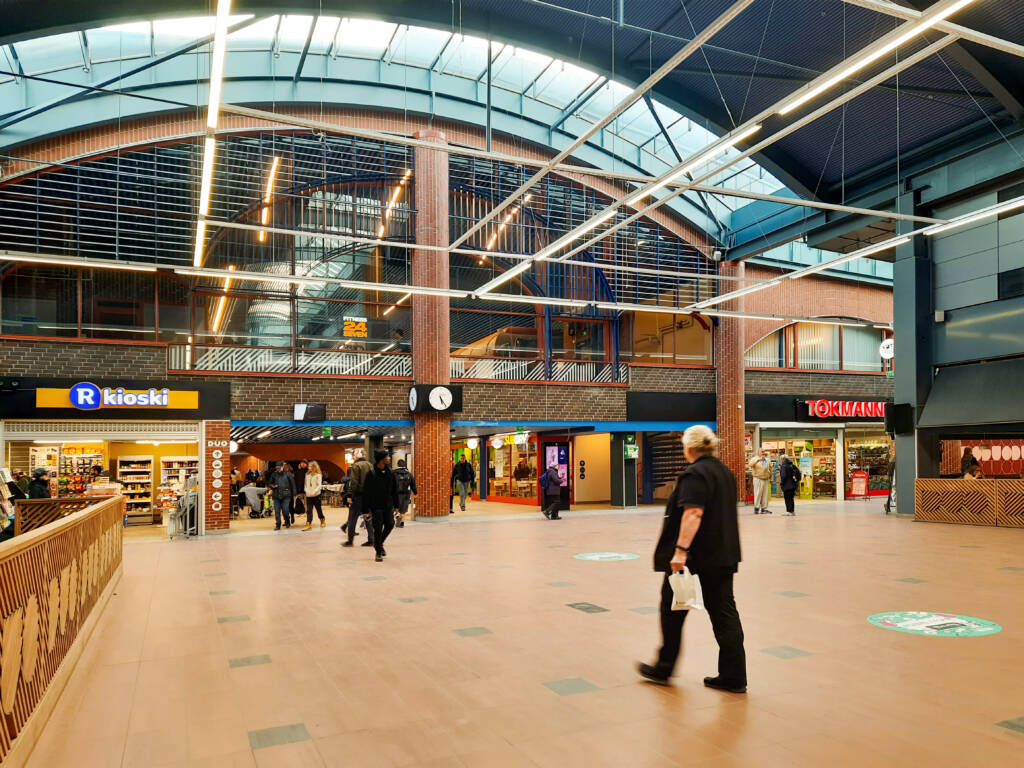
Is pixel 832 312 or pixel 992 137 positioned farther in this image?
pixel 832 312

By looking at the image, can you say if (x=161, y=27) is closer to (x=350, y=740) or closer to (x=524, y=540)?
(x=524, y=540)

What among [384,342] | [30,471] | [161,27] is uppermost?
[161,27]

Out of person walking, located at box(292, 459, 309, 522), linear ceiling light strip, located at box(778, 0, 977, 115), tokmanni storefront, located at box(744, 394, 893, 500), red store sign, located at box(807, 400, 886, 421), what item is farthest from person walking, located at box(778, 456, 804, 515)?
linear ceiling light strip, located at box(778, 0, 977, 115)

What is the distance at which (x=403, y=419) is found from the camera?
17281 mm

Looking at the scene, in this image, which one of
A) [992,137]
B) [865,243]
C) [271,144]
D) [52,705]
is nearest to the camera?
[52,705]

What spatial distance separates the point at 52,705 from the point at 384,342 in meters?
13.7

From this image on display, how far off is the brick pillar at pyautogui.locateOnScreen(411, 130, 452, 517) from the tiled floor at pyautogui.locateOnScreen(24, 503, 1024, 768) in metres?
8.32

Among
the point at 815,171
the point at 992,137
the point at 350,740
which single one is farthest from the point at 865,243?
the point at 350,740

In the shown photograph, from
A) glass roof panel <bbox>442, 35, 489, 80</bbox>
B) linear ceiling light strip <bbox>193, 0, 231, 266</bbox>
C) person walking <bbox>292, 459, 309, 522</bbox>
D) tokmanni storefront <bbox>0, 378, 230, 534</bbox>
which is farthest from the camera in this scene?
glass roof panel <bbox>442, 35, 489, 80</bbox>

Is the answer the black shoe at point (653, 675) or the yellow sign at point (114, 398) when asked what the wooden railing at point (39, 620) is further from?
the yellow sign at point (114, 398)

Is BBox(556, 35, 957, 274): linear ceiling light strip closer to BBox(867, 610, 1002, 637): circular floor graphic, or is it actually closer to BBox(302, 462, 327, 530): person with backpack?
BBox(867, 610, 1002, 637): circular floor graphic

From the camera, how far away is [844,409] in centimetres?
2194

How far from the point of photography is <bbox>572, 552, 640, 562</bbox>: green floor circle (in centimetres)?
967

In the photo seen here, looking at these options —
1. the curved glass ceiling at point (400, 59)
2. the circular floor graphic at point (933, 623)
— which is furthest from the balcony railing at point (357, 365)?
the circular floor graphic at point (933, 623)
